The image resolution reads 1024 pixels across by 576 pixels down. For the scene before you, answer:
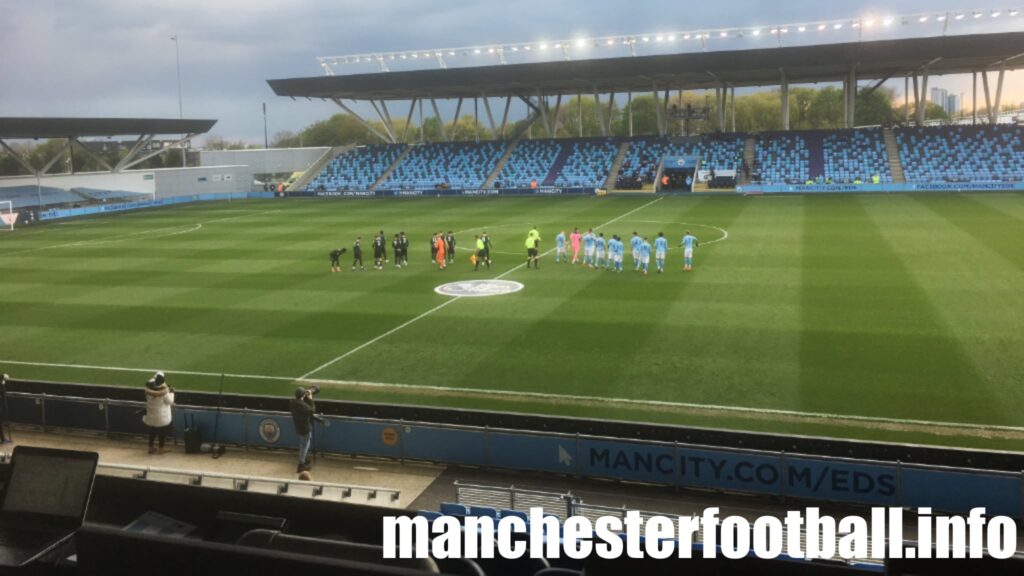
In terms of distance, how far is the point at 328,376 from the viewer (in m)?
19.7

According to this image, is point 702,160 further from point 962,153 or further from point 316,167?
point 316,167

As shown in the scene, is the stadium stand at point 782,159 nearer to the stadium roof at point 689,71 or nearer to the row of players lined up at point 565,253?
the stadium roof at point 689,71

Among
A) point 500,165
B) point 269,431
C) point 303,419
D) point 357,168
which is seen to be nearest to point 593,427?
point 303,419

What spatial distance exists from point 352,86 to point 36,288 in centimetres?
4968

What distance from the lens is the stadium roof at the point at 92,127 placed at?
65.3m

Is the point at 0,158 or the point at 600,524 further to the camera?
the point at 0,158

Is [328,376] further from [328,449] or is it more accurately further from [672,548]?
[672,548]

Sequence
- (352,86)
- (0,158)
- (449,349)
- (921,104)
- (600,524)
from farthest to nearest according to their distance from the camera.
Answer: (0,158) < (352,86) < (921,104) < (449,349) < (600,524)

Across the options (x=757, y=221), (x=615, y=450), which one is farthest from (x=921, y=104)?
(x=615, y=450)

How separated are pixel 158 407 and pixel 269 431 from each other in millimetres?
2144

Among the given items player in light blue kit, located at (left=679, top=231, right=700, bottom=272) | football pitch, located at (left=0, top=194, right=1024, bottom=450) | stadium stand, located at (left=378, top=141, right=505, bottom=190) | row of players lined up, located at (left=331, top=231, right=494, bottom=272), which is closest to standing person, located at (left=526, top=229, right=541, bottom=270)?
football pitch, located at (left=0, top=194, right=1024, bottom=450)

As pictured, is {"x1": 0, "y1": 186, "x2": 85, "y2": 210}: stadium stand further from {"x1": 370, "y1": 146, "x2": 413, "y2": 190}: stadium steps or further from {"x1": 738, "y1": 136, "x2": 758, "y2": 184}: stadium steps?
{"x1": 738, "y1": 136, "x2": 758, "y2": 184}: stadium steps

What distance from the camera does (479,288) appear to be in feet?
95.8

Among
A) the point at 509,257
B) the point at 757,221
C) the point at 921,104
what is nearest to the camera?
the point at 509,257
